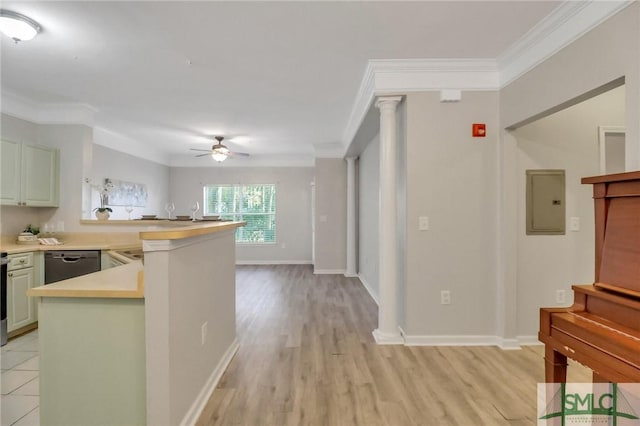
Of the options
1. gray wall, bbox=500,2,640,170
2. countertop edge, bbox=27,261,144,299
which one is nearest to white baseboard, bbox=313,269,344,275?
gray wall, bbox=500,2,640,170

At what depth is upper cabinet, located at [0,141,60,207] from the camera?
11.1 ft

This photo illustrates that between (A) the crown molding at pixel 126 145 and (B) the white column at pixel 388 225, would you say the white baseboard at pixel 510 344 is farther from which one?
(A) the crown molding at pixel 126 145

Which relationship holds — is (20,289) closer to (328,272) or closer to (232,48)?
(232,48)

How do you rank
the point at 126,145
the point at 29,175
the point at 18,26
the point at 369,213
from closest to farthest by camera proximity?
1. the point at 18,26
2. the point at 29,175
3. the point at 369,213
4. the point at 126,145

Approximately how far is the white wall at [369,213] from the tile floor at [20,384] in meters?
3.79

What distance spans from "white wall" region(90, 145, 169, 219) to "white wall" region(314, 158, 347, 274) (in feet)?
12.3

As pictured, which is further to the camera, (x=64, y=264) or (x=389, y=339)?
(x=64, y=264)

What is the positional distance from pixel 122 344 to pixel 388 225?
237 centimetres

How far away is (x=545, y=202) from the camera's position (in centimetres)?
293

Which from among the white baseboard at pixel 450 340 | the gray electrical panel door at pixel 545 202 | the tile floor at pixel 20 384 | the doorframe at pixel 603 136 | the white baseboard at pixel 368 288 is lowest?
the tile floor at pixel 20 384

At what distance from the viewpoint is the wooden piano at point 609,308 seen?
118 cm

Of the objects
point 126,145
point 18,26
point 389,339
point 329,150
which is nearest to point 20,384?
point 18,26

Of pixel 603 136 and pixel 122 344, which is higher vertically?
pixel 603 136

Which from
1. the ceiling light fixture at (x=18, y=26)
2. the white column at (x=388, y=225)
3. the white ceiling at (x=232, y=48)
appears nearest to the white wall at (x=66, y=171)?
the white ceiling at (x=232, y=48)
